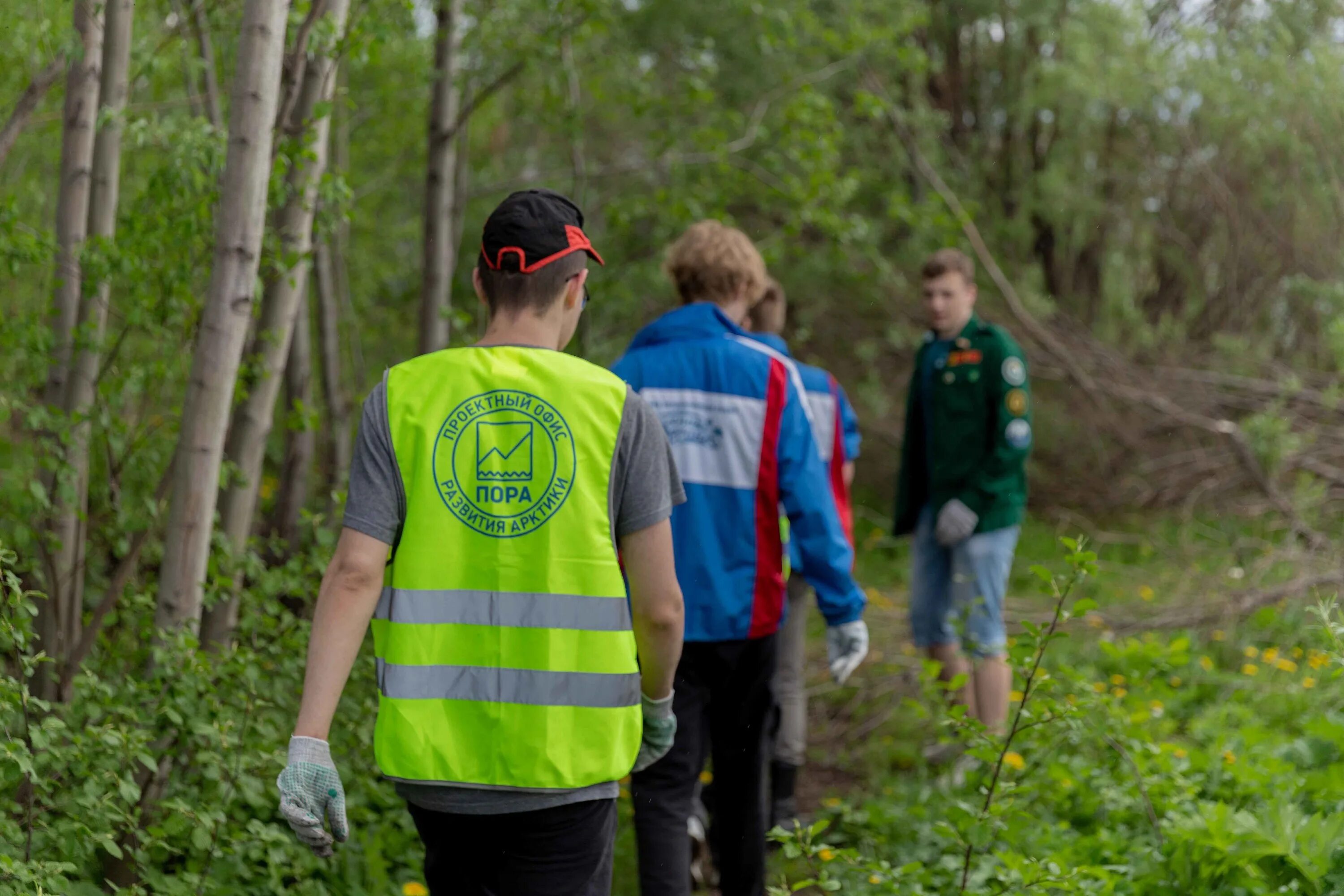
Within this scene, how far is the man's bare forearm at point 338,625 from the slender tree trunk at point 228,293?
51.4 inches

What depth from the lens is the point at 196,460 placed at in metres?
3.38

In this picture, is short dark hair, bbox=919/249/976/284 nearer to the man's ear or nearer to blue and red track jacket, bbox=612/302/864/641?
blue and red track jacket, bbox=612/302/864/641

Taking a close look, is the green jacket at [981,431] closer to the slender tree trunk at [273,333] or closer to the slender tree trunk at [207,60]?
the slender tree trunk at [273,333]

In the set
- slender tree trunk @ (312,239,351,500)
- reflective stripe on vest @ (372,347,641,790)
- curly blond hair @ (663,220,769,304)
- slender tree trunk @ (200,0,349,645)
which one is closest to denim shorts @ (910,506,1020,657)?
curly blond hair @ (663,220,769,304)

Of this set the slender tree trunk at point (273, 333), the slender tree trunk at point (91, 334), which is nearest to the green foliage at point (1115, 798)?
the slender tree trunk at point (273, 333)

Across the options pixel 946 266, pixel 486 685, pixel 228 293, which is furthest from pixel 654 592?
pixel 946 266

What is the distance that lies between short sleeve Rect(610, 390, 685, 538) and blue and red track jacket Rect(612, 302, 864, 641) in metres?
1.05

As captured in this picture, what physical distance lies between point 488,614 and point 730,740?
1421mm

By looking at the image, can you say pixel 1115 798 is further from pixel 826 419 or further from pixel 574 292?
pixel 574 292

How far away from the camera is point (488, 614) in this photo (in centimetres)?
228

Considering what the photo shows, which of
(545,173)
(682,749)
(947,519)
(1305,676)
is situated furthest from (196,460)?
(1305,676)

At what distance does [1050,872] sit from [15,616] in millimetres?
2268

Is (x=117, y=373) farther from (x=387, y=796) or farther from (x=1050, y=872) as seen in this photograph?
(x=1050, y=872)

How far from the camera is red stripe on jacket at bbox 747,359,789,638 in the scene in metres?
3.47
